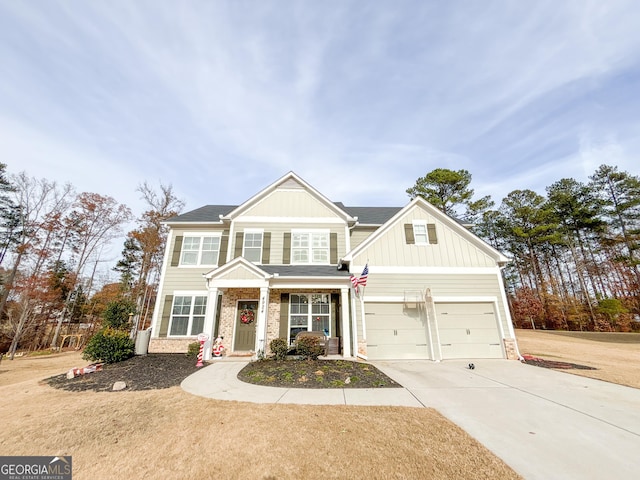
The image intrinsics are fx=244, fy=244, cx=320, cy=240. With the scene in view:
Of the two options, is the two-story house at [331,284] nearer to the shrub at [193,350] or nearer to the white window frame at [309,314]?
the white window frame at [309,314]

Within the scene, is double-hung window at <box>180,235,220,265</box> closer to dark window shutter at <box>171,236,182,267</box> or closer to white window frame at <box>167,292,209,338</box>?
dark window shutter at <box>171,236,182,267</box>

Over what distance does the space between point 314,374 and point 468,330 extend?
710cm

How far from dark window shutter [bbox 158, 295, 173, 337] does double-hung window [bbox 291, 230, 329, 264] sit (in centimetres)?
637

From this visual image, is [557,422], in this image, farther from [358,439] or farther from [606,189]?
[606,189]

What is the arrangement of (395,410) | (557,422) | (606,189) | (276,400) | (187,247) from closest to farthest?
1. (557,422)
2. (395,410)
3. (276,400)
4. (187,247)
5. (606,189)

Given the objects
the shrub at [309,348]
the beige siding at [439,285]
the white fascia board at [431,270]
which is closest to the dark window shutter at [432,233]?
the white fascia board at [431,270]

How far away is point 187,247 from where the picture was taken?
1309 cm

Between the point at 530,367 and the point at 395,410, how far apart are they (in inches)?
286

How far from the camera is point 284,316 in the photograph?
11219mm

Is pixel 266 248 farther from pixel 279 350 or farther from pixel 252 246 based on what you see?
pixel 279 350

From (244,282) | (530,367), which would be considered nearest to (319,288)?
(244,282)

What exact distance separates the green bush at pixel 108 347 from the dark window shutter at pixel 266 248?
6.30 metres

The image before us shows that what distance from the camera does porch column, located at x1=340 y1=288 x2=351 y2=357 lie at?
1020cm

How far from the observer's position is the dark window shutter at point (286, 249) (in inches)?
492
